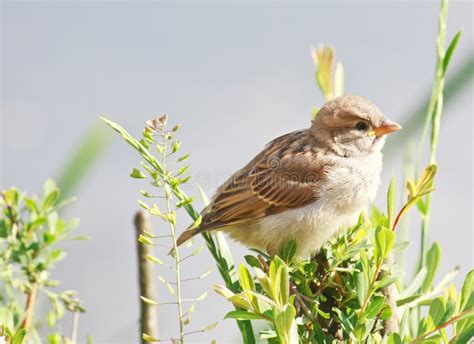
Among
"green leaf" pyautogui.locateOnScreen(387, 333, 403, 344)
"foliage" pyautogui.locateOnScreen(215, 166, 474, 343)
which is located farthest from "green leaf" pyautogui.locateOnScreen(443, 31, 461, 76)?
"green leaf" pyautogui.locateOnScreen(387, 333, 403, 344)

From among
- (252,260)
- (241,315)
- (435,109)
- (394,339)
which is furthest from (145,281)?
(435,109)

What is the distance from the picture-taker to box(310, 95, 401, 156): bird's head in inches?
68.9

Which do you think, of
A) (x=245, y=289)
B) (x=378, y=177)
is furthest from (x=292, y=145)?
(x=245, y=289)

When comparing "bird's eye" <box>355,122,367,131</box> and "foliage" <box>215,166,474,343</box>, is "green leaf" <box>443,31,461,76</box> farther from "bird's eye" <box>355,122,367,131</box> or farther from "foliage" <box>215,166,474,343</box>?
"bird's eye" <box>355,122,367,131</box>

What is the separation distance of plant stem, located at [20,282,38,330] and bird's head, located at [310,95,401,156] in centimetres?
95

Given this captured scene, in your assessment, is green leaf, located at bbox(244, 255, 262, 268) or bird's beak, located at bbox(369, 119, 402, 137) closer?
green leaf, located at bbox(244, 255, 262, 268)

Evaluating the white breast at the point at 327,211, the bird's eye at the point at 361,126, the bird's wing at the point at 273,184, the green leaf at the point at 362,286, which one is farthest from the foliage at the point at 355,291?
the bird's eye at the point at 361,126

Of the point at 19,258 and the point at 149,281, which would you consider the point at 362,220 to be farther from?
the point at 19,258

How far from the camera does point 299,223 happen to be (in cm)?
161

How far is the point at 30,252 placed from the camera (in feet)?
3.51

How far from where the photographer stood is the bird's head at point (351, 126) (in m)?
1.75

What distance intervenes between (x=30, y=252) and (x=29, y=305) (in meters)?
0.11

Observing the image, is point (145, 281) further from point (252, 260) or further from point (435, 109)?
point (435, 109)

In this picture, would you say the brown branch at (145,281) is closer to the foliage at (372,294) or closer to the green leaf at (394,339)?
the foliage at (372,294)
